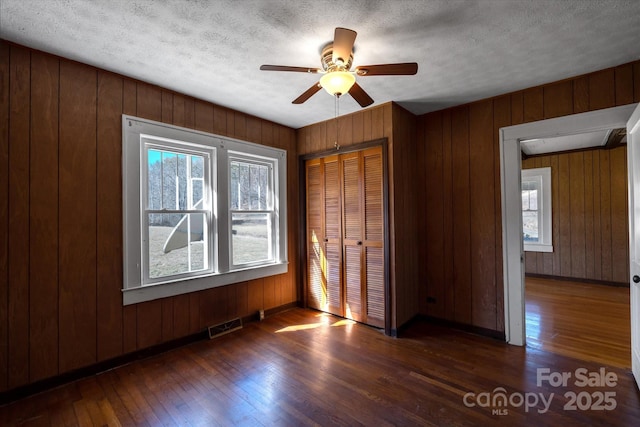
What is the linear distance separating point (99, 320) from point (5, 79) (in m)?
1.93

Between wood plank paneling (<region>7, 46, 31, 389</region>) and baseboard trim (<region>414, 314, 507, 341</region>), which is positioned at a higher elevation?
wood plank paneling (<region>7, 46, 31, 389</region>)

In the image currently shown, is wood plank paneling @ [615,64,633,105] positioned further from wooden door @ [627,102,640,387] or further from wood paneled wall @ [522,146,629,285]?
wood paneled wall @ [522,146,629,285]

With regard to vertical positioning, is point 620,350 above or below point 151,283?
below

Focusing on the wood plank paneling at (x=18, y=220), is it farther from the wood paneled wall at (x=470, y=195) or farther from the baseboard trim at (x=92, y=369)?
the wood paneled wall at (x=470, y=195)

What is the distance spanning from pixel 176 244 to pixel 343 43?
2.47m

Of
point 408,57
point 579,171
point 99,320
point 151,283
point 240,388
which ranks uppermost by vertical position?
point 408,57

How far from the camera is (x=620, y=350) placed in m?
2.67

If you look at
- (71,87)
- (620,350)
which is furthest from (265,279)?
(620,350)

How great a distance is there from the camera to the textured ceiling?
5.63 feet

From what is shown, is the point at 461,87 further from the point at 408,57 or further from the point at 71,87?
the point at 71,87

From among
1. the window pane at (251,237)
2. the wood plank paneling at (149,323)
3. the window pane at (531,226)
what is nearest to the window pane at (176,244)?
the wood plank paneling at (149,323)

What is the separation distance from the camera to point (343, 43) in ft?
5.57

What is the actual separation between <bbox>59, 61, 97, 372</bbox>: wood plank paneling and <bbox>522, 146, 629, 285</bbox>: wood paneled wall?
715 cm

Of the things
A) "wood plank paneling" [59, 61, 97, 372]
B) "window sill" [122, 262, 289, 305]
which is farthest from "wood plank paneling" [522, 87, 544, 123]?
"wood plank paneling" [59, 61, 97, 372]
